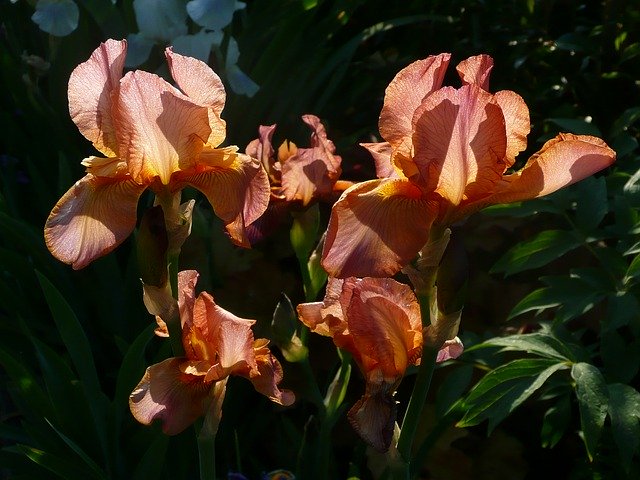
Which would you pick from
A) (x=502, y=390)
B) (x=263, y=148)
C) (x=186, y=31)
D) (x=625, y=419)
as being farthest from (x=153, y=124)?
(x=186, y=31)

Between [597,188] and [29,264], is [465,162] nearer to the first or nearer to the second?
[597,188]

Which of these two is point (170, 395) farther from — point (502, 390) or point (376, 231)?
point (502, 390)

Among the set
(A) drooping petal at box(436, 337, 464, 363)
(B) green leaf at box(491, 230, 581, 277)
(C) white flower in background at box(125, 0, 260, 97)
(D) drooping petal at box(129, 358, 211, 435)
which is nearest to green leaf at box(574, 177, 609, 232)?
(B) green leaf at box(491, 230, 581, 277)

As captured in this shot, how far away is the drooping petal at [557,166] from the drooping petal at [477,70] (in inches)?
3.2

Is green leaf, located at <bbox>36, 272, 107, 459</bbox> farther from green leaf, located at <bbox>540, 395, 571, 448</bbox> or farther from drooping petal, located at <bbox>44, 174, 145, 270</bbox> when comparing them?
green leaf, located at <bbox>540, 395, 571, 448</bbox>

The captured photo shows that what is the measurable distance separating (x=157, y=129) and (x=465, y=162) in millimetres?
279

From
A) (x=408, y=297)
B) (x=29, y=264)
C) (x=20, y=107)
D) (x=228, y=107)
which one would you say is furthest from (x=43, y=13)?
(x=408, y=297)

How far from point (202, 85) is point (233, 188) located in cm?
11

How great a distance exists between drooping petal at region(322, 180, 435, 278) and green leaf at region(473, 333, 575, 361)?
0.45m

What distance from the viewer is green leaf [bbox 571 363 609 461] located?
103cm

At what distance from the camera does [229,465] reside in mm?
1526

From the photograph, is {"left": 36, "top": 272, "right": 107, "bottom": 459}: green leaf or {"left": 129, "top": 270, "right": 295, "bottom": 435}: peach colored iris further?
{"left": 36, "top": 272, "right": 107, "bottom": 459}: green leaf

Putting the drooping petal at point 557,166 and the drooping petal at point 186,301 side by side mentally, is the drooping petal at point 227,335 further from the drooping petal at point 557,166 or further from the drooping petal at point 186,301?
the drooping petal at point 557,166

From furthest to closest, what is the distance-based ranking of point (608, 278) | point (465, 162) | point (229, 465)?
point (229, 465)
point (608, 278)
point (465, 162)
